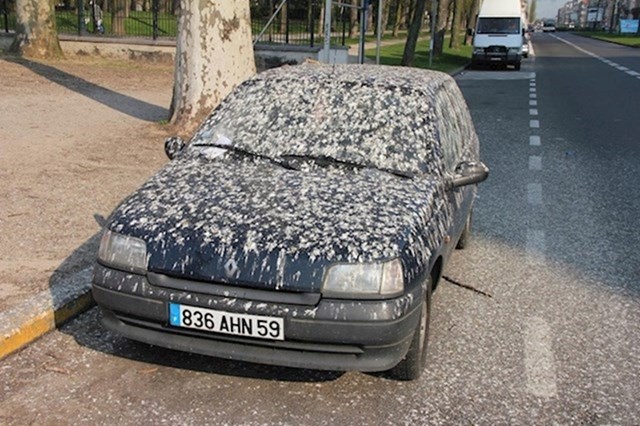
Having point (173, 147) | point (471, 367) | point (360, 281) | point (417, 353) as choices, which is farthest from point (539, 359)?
point (173, 147)

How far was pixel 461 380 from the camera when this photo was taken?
4.12 metres

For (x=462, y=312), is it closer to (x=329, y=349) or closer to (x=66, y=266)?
(x=329, y=349)

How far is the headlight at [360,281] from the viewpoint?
3568mm

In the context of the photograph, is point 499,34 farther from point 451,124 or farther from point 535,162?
point 451,124

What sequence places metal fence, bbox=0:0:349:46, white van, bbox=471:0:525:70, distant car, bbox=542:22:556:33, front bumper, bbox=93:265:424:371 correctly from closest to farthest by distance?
front bumper, bbox=93:265:424:371 → metal fence, bbox=0:0:349:46 → white van, bbox=471:0:525:70 → distant car, bbox=542:22:556:33

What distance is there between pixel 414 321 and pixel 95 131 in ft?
27.4

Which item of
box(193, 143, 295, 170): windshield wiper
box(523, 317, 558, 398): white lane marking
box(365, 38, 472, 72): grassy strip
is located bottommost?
box(365, 38, 472, 72): grassy strip

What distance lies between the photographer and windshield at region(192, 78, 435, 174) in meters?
4.73

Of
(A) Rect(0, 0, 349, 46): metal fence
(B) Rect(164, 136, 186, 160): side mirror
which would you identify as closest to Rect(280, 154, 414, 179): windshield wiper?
(B) Rect(164, 136, 186, 160): side mirror

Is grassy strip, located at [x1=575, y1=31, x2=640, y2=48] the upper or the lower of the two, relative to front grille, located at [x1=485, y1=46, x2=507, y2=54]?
lower

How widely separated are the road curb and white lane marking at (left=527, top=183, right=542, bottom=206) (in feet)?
16.5

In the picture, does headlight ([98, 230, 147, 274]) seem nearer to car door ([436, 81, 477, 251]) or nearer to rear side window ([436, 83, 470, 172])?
car door ([436, 81, 477, 251])

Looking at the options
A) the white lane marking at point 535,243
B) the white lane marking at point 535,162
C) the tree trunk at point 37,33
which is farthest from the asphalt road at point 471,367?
the tree trunk at point 37,33

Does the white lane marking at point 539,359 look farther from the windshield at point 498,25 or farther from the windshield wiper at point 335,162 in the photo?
the windshield at point 498,25
